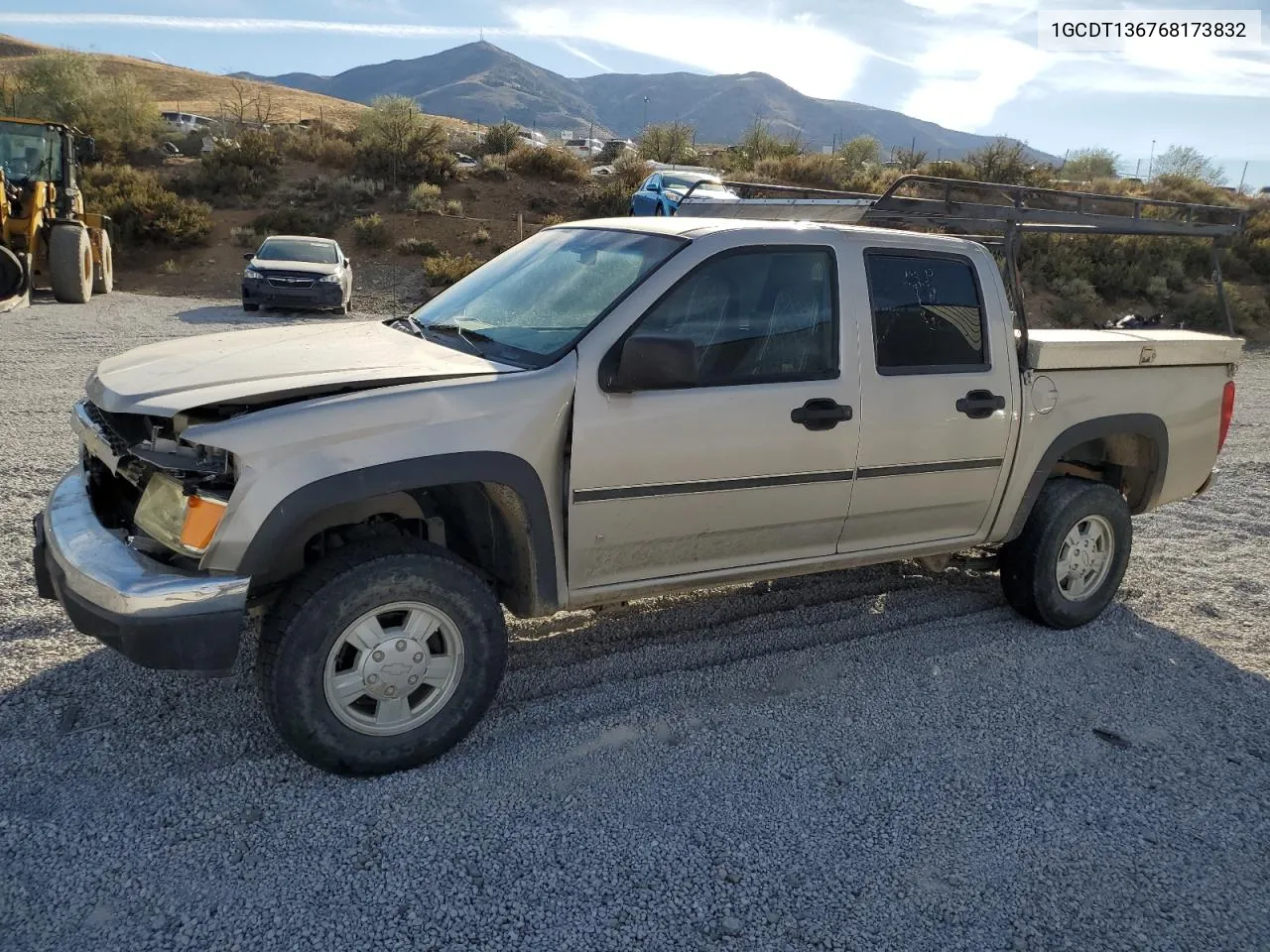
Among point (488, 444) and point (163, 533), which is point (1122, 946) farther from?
point (163, 533)

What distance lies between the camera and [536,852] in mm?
3072

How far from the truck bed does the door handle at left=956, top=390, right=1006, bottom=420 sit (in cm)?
32

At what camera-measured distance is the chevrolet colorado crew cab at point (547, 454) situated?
3.16m

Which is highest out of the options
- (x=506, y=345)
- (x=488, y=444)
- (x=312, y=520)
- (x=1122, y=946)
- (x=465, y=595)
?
(x=506, y=345)

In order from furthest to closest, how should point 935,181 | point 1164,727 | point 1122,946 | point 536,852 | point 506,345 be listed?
point 935,181 → point 1164,727 → point 506,345 → point 536,852 → point 1122,946

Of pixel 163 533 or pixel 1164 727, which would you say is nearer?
pixel 163 533

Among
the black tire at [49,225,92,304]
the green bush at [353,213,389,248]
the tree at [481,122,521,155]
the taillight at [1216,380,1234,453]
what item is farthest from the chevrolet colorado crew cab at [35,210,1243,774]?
the tree at [481,122,521,155]

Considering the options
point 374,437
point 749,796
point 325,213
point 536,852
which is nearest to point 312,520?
point 374,437

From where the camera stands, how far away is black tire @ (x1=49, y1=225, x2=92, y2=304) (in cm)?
1559

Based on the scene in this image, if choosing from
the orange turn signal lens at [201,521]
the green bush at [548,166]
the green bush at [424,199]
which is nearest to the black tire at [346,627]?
the orange turn signal lens at [201,521]

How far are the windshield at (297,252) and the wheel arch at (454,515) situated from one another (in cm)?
1538

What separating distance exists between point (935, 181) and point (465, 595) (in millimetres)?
3449

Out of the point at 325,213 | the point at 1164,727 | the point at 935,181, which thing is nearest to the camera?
the point at 1164,727

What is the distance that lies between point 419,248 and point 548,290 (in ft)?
74.5
